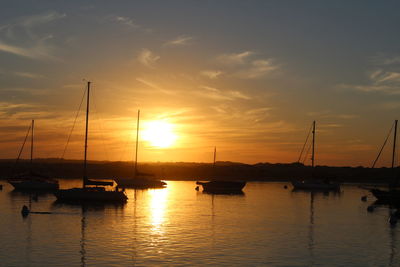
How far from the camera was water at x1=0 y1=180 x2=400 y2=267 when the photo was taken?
1079 inches

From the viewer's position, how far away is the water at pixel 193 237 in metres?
27.4

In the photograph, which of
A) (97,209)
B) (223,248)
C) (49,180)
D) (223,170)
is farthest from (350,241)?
(223,170)

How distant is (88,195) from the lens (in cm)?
5747

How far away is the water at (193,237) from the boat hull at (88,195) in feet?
8.31

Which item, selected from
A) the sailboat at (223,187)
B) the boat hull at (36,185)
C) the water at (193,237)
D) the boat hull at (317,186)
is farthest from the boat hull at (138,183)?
the water at (193,237)

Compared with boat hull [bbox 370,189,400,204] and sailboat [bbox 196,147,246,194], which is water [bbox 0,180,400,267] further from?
sailboat [bbox 196,147,246,194]

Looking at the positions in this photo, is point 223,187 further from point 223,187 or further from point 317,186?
point 317,186

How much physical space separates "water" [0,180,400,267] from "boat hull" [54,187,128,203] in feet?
8.31

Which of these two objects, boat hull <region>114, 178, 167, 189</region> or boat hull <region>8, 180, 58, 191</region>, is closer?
boat hull <region>8, 180, 58, 191</region>

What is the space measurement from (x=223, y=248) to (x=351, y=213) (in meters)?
29.3

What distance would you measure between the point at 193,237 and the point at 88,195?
26.1 meters

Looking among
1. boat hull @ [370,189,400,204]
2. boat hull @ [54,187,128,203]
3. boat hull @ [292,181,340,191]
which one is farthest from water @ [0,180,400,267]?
boat hull @ [292,181,340,191]

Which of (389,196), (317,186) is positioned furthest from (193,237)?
(317,186)

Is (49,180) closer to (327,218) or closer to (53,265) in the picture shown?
(327,218)
